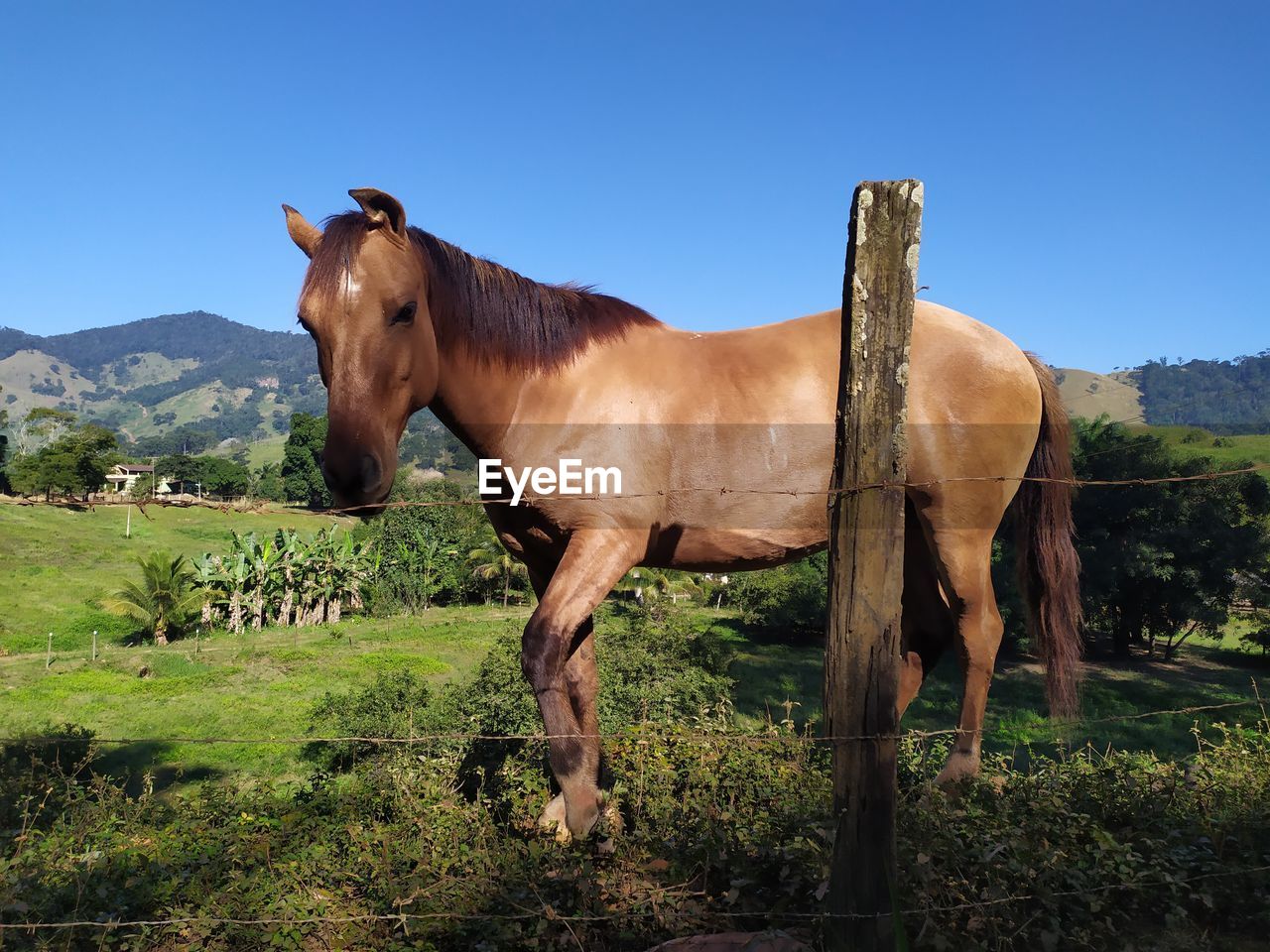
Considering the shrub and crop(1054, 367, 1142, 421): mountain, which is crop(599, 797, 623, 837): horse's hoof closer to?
crop(1054, 367, 1142, 421): mountain

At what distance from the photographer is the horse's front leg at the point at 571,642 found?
2.95 meters

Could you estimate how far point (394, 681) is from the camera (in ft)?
37.1

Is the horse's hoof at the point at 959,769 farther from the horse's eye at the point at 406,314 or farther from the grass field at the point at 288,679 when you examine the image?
the grass field at the point at 288,679

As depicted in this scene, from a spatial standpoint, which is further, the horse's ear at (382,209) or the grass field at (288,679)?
the grass field at (288,679)

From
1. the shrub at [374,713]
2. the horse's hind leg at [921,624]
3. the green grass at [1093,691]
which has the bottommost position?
the green grass at [1093,691]

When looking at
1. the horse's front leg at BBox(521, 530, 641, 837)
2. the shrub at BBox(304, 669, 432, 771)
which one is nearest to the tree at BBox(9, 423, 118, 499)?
the shrub at BBox(304, 669, 432, 771)

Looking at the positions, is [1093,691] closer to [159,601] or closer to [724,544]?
[724,544]

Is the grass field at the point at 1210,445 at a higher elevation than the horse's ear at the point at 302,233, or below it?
higher

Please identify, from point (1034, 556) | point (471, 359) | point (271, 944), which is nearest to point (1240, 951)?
point (1034, 556)

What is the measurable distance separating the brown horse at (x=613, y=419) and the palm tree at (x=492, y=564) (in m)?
A: 31.5

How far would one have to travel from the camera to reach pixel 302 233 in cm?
312

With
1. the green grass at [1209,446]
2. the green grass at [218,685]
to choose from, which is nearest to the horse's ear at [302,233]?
the green grass at [218,685]

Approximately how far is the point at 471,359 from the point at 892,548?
1963 millimetres

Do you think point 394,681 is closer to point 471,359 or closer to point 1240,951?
point 471,359
